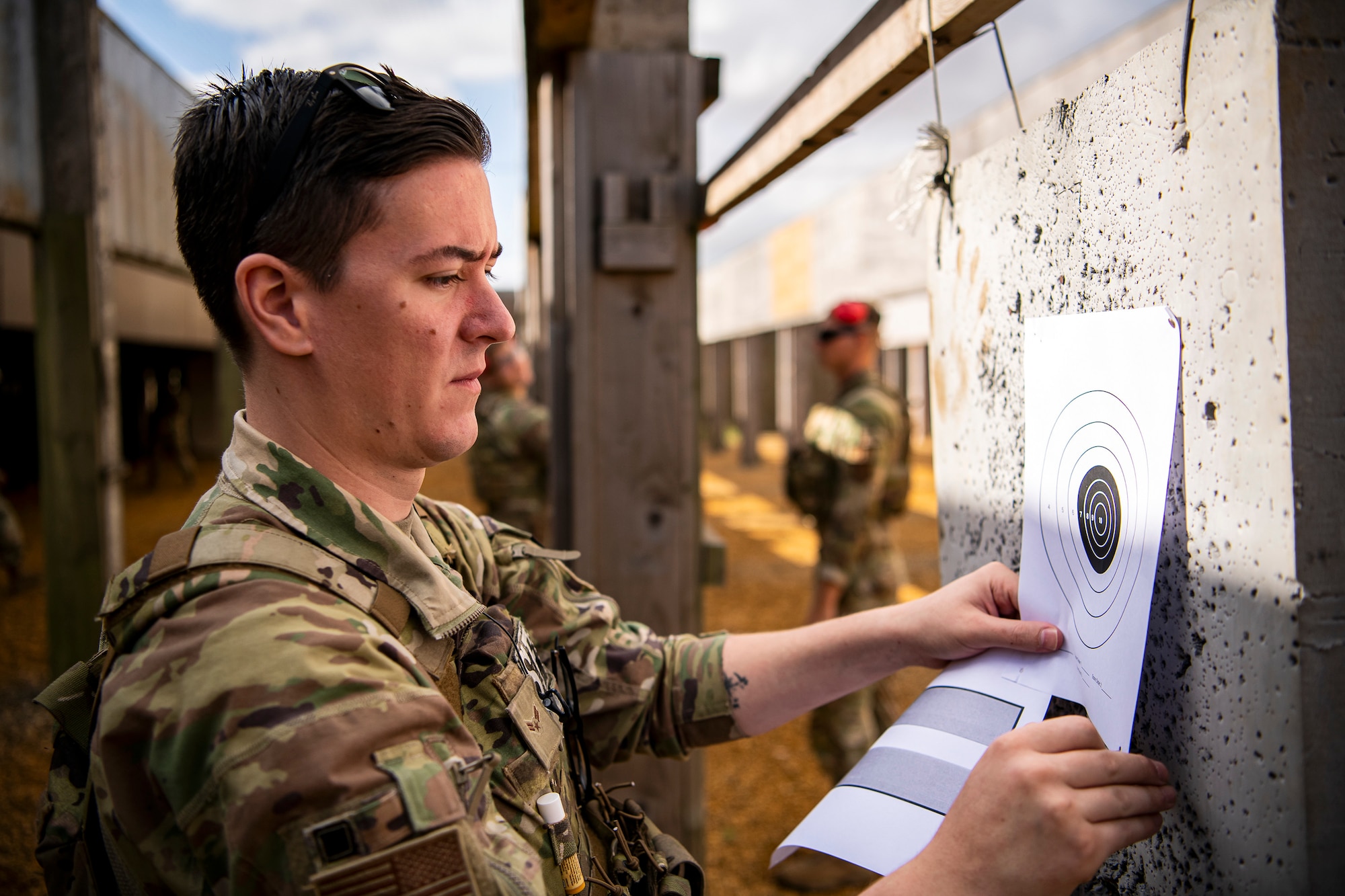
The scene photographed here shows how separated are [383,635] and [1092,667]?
0.73m

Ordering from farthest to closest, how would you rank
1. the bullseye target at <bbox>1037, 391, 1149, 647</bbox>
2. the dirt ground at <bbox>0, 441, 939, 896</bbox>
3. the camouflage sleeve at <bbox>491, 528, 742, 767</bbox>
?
the dirt ground at <bbox>0, 441, 939, 896</bbox> → the camouflage sleeve at <bbox>491, 528, 742, 767</bbox> → the bullseye target at <bbox>1037, 391, 1149, 647</bbox>

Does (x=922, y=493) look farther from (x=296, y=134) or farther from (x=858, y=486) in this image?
(x=296, y=134)

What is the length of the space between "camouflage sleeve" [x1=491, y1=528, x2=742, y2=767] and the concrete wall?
0.60m

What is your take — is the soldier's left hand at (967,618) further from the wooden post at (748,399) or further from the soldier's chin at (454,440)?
the wooden post at (748,399)

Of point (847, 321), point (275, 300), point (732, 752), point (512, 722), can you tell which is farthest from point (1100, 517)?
point (732, 752)

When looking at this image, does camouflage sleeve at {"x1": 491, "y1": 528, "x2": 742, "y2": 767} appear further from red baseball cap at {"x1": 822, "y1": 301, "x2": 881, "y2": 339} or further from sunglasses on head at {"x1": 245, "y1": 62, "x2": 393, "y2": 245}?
red baseball cap at {"x1": 822, "y1": 301, "x2": 881, "y2": 339}

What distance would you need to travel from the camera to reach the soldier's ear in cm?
98

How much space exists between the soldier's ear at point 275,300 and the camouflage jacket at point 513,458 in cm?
443

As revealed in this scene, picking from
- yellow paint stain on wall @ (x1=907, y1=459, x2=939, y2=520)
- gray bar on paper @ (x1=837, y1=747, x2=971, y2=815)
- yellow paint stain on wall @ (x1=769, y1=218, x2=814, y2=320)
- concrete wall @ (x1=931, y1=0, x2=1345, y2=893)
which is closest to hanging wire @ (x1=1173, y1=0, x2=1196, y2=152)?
concrete wall @ (x1=931, y1=0, x2=1345, y2=893)

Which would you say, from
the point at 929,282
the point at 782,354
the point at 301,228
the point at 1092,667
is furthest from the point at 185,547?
the point at 782,354

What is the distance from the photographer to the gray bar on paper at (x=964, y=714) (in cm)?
103

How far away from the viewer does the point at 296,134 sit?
3.19 ft

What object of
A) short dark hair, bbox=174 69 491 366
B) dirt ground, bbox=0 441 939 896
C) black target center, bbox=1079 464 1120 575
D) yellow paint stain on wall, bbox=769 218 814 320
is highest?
yellow paint stain on wall, bbox=769 218 814 320

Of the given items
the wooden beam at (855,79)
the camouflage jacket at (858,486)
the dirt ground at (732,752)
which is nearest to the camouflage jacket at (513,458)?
the dirt ground at (732,752)
